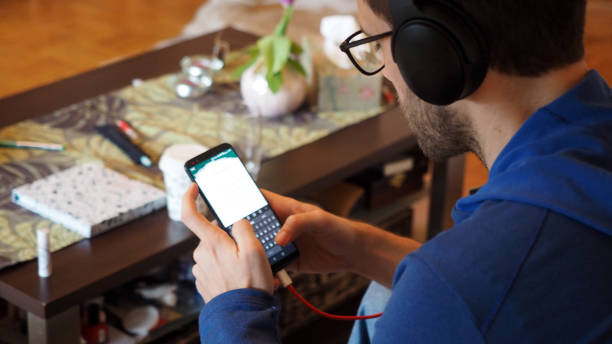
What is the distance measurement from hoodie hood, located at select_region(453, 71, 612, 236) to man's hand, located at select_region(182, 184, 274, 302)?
0.74ft

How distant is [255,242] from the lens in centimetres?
89

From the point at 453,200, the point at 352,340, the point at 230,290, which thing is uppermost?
the point at 230,290

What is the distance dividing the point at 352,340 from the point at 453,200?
0.86 meters

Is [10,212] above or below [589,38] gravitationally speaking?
above

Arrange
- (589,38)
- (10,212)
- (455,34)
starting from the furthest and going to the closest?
(589,38)
(10,212)
(455,34)

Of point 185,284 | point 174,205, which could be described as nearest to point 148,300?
point 185,284

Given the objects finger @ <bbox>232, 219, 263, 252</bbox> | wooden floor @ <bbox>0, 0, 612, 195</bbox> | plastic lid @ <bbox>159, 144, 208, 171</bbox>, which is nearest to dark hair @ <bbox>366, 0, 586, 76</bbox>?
finger @ <bbox>232, 219, 263, 252</bbox>

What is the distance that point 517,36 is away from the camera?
0.72 metres

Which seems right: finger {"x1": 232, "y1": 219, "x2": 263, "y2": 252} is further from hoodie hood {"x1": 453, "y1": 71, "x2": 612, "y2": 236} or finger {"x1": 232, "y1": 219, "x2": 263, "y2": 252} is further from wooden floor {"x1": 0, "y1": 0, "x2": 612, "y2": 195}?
wooden floor {"x1": 0, "y1": 0, "x2": 612, "y2": 195}

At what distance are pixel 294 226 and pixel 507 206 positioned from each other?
15.5 inches

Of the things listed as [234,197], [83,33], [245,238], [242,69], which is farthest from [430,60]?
[83,33]

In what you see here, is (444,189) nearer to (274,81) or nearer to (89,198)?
(274,81)

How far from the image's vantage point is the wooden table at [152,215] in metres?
1.14

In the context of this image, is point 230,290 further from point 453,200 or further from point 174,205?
point 453,200
